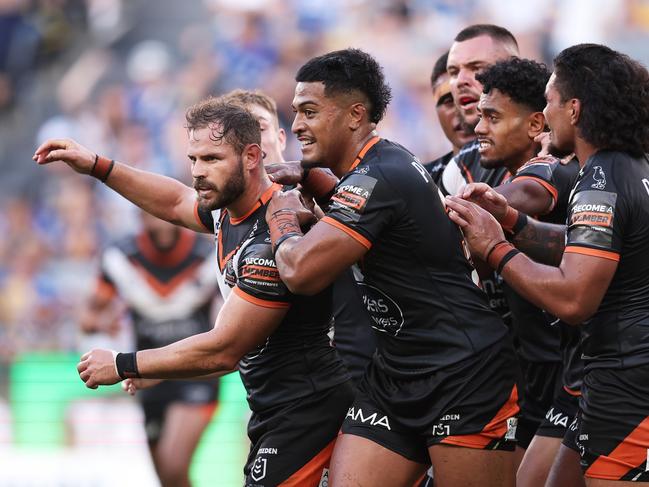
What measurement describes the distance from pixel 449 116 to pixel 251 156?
2.23 meters

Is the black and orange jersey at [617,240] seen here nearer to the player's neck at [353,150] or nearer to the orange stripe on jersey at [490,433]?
the orange stripe on jersey at [490,433]

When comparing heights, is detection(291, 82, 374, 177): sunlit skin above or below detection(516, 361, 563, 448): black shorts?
above

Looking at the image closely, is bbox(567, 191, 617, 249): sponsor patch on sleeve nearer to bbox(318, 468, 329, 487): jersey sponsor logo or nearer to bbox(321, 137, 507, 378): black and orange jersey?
bbox(321, 137, 507, 378): black and orange jersey

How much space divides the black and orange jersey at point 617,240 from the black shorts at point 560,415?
1039 millimetres

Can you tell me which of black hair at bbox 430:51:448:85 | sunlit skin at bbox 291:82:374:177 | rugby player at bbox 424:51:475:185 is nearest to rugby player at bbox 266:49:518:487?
sunlit skin at bbox 291:82:374:177

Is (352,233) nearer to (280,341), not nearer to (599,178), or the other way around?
(280,341)

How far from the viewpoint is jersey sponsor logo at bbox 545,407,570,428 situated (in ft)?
19.4

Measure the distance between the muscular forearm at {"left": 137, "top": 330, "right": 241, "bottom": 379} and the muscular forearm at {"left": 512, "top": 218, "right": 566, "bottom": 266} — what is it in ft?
4.79

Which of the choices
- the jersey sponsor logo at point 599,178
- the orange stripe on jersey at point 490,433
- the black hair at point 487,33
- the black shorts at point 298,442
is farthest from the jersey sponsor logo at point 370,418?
the black hair at point 487,33

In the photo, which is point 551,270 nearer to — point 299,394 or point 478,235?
point 478,235

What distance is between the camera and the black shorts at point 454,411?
5086mm

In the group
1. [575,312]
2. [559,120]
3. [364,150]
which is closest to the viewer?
[575,312]

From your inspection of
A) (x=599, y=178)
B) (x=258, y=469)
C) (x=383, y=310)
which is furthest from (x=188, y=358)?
(x=599, y=178)

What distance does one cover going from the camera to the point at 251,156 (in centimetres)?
562
